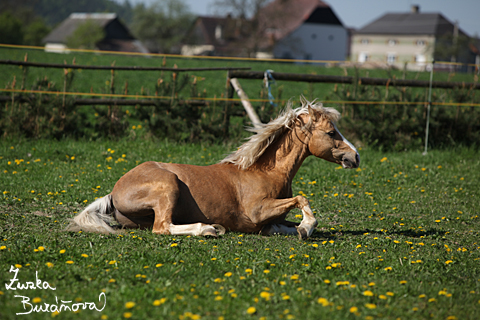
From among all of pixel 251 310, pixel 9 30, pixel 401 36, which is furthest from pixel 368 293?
pixel 401 36

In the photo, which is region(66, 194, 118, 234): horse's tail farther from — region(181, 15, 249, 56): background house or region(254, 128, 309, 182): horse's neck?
region(181, 15, 249, 56): background house

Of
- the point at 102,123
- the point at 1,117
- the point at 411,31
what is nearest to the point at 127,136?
the point at 102,123

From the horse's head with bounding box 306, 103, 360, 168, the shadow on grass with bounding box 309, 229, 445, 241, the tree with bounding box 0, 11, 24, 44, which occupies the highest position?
the tree with bounding box 0, 11, 24, 44

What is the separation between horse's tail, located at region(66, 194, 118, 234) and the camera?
5.10 metres

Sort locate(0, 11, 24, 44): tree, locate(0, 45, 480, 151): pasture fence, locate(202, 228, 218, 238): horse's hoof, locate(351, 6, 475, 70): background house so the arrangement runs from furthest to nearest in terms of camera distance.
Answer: locate(351, 6, 475, 70): background house → locate(0, 11, 24, 44): tree → locate(0, 45, 480, 151): pasture fence → locate(202, 228, 218, 238): horse's hoof

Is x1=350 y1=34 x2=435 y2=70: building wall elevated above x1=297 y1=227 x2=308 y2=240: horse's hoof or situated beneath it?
elevated above

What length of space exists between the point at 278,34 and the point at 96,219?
182 ft

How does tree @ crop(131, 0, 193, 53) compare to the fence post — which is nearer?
the fence post

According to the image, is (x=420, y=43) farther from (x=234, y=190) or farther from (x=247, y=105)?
(x=234, y=190)

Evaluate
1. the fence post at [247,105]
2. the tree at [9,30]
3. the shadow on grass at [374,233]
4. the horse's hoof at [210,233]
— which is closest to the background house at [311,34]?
the tree at [9,30]

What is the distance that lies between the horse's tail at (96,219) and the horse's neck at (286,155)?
1.89 metres

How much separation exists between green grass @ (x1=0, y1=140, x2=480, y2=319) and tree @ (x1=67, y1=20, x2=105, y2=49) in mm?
50568

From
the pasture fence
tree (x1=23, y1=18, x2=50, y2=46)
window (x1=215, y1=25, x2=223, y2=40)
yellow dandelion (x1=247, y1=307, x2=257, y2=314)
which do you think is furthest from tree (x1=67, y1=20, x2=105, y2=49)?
yellow dandelion (x1=247, y1=307, x2=257, y2=314)

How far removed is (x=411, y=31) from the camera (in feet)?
225
